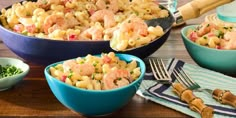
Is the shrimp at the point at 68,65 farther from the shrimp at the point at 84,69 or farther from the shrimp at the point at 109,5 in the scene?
the shrimp at the point at 109,5

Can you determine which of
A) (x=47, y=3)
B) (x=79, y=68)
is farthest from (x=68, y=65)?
(x=47, y=3)

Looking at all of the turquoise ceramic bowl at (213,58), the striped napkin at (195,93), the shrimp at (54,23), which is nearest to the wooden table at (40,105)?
the striped napkin at (195,93)

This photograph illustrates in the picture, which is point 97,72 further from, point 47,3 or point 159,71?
point 47,3

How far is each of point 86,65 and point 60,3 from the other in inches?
14.9

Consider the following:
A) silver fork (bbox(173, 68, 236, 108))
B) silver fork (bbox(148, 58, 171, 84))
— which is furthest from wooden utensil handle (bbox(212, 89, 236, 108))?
silver fork (bbox(148, 58, 171, 84))

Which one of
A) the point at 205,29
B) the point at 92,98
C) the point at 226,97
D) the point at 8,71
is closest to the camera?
the point at 92,98

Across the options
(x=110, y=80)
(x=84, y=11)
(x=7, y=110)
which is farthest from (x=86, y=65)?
(x=84, y=11)

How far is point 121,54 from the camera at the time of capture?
1047 millimetres

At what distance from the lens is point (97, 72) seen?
3.18 feet

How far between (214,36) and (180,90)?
22 centimetres

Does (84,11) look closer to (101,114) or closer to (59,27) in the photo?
(59,27)

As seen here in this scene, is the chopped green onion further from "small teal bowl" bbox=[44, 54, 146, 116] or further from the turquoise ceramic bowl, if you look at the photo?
the turquoise ceramic bowl

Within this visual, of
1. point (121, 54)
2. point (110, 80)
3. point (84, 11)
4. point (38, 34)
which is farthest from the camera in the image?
point (84, 11)

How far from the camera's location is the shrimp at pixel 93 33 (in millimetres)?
1126
